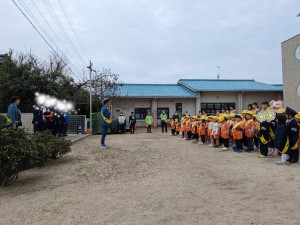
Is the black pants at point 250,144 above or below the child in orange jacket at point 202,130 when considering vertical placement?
below

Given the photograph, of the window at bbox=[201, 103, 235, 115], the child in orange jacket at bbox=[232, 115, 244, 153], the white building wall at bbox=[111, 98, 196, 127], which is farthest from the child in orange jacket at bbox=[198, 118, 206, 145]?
the window at bbox=[201, 103, 235, 115]

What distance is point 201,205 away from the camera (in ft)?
13.4

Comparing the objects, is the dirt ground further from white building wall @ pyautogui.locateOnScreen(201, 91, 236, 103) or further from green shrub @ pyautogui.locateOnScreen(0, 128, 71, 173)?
white building wall @ pyautogui.locateOnScreen(201, 91, 236, 103)

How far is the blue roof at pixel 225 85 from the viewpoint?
28.3m

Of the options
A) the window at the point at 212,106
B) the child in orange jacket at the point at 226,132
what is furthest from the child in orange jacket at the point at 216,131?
the window at the point at 212,106

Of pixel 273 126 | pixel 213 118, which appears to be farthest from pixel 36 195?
pixel 213 118

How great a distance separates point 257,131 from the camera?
9281mm

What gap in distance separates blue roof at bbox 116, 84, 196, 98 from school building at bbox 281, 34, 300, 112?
12.5 m

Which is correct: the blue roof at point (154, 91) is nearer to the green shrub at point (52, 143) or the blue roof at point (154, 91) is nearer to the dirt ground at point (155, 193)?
the green shrub at point (52, 143)

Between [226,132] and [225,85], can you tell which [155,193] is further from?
[225,85]

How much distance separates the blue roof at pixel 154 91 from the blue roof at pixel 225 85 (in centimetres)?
78

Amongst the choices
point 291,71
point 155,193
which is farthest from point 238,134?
point 291,71

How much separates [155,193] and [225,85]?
26646 millimetres

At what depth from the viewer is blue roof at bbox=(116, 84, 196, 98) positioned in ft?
88.5
